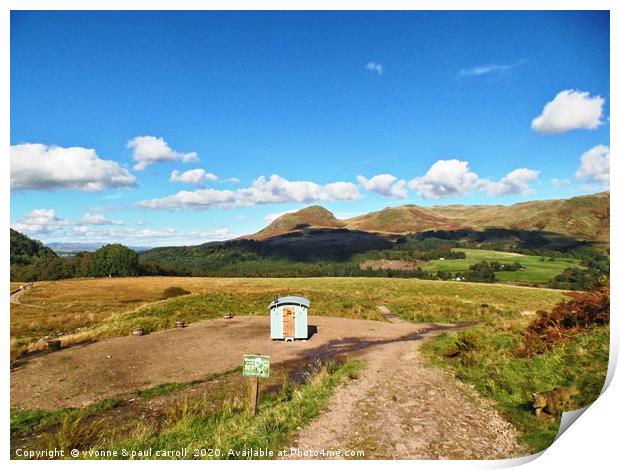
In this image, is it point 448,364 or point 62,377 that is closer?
point 62,377

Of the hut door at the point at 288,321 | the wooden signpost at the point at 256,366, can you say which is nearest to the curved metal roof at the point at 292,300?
the hut door at the point at 288,321

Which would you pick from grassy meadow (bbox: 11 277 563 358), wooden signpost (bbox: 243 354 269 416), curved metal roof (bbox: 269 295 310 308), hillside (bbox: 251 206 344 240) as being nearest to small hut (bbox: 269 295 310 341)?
grassy meadow (bbox: 11 277 563 358)

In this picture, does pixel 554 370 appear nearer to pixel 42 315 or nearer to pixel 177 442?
pixel 177 442

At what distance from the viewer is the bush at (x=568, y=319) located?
9.25m

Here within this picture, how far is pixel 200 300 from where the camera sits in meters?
13.0

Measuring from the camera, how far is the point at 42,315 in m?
9.23

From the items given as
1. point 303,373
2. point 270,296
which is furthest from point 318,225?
point 303,373

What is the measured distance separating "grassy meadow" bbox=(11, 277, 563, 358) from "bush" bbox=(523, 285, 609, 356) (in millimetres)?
809

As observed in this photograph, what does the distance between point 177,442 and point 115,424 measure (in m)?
1.94

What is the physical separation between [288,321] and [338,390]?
4.98m

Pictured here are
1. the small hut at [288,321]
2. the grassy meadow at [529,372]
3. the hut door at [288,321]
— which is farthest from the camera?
the hut door at [288,321]

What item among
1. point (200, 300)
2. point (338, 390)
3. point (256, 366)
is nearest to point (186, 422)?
point (256, 366)

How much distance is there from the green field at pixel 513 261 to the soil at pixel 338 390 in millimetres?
3344

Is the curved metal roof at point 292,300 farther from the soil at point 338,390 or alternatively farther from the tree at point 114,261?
the tree at point 114,261
